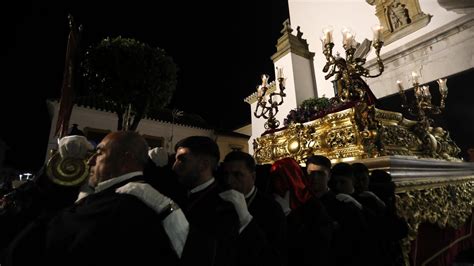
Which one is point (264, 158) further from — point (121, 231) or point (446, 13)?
point (446, 13)

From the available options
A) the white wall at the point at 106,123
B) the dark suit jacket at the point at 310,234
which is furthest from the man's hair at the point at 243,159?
the white wall at the point at 106,123

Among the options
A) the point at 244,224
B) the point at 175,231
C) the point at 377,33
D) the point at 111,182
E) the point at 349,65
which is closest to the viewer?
the point at 175,231

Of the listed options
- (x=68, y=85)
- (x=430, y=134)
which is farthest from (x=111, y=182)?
(x=430, y=134)

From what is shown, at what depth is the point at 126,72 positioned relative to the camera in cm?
228

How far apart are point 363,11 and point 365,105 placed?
24.2ft

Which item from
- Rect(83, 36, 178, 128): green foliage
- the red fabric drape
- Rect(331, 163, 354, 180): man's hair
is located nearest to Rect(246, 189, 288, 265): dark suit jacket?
Rect(331, 163, 354, 180): man's hair

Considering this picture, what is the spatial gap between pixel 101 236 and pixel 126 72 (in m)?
1.75

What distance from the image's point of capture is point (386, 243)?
2428mm

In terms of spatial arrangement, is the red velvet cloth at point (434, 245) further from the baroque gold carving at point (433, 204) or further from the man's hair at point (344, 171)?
the man's hair at point (344, 171)

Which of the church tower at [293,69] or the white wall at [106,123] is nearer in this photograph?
the church tower at [293,69]

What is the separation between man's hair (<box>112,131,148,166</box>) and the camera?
129 cm

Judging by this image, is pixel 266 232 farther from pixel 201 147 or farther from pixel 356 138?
pixel 356 138

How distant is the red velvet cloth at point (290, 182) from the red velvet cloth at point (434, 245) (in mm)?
1910

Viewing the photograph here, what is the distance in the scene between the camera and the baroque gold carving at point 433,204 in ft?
8.89
